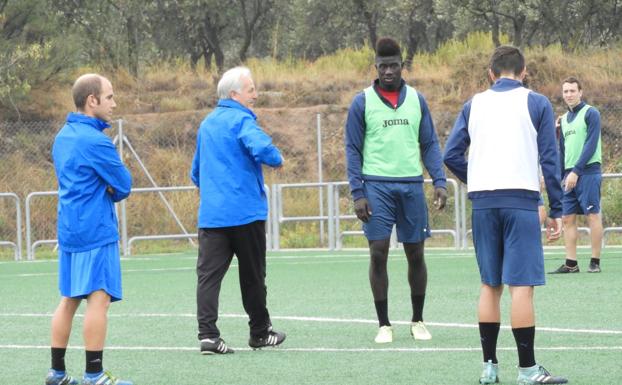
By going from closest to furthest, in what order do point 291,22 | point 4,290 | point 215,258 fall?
point 215,258 < point 4,290 < point 291,22

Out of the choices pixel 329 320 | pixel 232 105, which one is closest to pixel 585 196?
pixel 329 320

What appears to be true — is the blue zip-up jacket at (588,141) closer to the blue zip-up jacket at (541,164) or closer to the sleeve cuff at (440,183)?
the sleeve cuff at (440,183)

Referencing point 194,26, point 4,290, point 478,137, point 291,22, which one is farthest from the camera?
point 291,22

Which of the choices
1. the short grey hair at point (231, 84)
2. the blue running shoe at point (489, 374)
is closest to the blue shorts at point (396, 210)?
the short grey hair at point (231, 84)

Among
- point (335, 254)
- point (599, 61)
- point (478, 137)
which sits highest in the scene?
point (599, 61)

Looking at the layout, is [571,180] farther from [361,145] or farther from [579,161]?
[361,145]

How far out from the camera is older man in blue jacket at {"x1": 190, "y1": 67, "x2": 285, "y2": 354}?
9906mm

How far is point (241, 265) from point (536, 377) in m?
3.01

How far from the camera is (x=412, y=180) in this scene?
10242 millimetres

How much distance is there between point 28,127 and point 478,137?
25561mm

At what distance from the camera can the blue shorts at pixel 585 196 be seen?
49.8 ft

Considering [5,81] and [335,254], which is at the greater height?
[5,81]

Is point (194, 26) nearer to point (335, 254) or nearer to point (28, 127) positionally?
point (28, 127)

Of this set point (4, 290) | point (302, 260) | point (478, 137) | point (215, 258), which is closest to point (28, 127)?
point (302, 260)
